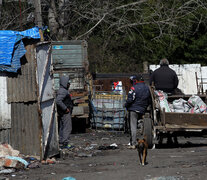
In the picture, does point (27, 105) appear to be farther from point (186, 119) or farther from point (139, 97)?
point (186, 119)

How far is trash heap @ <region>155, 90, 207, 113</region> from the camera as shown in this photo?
1213 centimetres

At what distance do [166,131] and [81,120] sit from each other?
262 inches

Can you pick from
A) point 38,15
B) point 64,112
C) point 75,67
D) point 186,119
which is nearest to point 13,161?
point 64,112

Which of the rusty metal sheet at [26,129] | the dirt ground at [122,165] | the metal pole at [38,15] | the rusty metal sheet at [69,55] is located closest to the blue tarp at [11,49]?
the rusty metal sheet at [26,129]

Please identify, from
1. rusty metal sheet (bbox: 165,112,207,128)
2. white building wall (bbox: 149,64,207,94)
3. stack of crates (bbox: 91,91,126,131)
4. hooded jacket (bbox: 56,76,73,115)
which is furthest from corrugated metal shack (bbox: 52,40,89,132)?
rusty metal sheet (bbox: 165,112,207,128)

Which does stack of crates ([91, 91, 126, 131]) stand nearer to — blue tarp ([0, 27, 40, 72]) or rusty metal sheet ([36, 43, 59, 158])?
rusty metal sheet ([36, 43, 59, 158])

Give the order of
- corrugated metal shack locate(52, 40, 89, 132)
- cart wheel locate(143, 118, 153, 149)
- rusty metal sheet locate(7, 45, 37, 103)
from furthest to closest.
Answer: corrugated metal shack locate(52, 40, 89, 132)
cart wheel locate(143, 118, 153, 149)
rusty metal sheet locate(7, 45, 37, 103)

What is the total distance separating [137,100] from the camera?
12.4 m

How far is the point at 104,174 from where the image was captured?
8781 millimetres

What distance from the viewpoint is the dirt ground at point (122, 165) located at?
8430 mm

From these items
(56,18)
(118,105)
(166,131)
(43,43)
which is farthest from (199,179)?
(56,18)

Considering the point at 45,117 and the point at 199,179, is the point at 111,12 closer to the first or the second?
the point at 45,117

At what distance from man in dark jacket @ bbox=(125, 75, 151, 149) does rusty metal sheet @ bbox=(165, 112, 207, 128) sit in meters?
0.93

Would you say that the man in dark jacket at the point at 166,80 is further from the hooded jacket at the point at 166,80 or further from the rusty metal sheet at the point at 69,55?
the rusty metal sheet at the point at 69,55
